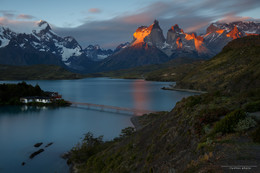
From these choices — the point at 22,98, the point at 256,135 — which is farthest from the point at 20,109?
the point at 256,135

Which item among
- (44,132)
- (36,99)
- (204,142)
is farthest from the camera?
(36,99)

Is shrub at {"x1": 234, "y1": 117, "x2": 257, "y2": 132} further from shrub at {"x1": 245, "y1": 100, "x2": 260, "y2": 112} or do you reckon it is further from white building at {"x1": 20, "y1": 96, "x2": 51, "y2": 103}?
white building at {"x1": 20, "y1": 96, "x2": 51, "y2": 103}

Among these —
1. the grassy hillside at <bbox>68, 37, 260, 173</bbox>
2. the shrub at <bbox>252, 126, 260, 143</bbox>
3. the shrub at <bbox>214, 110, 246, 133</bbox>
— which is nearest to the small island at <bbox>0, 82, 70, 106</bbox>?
the grassy hillside at <bbox>68, 37, 260, 173</bbox>

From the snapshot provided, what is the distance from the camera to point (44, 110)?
336 ft

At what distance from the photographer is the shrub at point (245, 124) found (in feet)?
Answer: 47.3

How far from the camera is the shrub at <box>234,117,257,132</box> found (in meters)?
14.4

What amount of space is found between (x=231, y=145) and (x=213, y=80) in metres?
154

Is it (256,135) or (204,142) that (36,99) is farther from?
(256,135)

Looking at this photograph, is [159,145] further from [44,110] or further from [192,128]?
[44,110]

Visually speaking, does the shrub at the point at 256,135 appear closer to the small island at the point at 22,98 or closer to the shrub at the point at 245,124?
the shrub at the point at 245,124

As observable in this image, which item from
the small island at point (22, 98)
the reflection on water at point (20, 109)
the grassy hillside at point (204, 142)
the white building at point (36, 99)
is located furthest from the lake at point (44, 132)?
the grassy hillside at point (204, 142)

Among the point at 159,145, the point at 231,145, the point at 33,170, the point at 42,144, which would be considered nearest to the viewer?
the point at 231,145

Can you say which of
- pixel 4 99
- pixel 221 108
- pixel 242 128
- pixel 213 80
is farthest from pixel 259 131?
pixel 213 80

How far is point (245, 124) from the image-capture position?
14.6 meters
